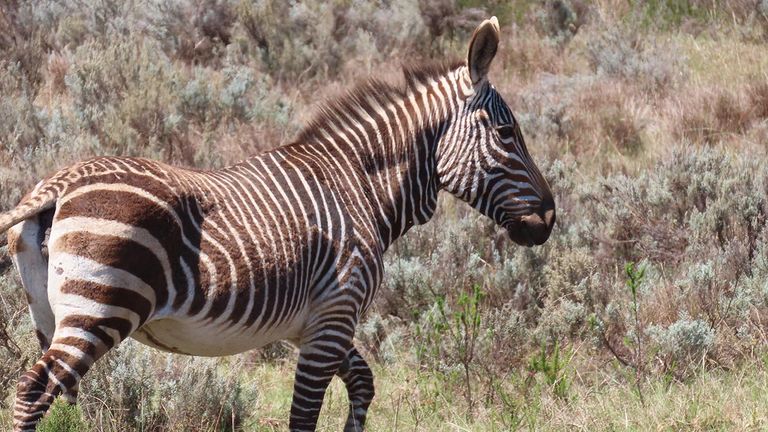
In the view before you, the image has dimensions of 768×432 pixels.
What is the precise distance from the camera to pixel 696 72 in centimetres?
1288

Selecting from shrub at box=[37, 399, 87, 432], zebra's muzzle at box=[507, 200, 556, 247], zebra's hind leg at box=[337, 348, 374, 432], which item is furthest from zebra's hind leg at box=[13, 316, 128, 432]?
zebra's muzzle at box=[507, 200, 556, 247]

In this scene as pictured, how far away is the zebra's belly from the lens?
14.7 feet

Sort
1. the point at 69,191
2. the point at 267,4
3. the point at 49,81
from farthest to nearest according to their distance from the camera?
the point at 267,4
the point at 49,81
the point at 69,191

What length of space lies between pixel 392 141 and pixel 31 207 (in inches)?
80.7

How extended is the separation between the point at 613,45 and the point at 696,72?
1.14 meters

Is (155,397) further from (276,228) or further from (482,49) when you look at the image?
(482,49)

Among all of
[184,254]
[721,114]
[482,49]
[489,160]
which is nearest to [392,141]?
[489,160]

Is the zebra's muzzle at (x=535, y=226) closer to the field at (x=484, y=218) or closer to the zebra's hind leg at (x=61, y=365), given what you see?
the field at (x=484, y=218)

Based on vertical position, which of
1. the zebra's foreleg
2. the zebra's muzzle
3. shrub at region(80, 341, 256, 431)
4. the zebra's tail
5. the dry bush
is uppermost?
the zebra's tail

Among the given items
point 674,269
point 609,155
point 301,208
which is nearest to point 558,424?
point 301,208

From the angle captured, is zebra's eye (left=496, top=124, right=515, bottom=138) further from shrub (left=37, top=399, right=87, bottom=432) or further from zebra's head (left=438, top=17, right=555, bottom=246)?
shrub (left=37, top=399, right=87, bottom=432)

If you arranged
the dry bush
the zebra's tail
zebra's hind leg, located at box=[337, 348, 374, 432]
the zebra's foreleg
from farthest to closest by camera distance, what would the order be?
the dry bush < zebra's hind leg, located at box=[337, 348, 374, 432] < the zebra's foreleg < the zebra's tail

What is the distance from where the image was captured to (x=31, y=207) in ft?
13.5

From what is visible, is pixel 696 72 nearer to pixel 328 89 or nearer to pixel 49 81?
pixel 328 89
